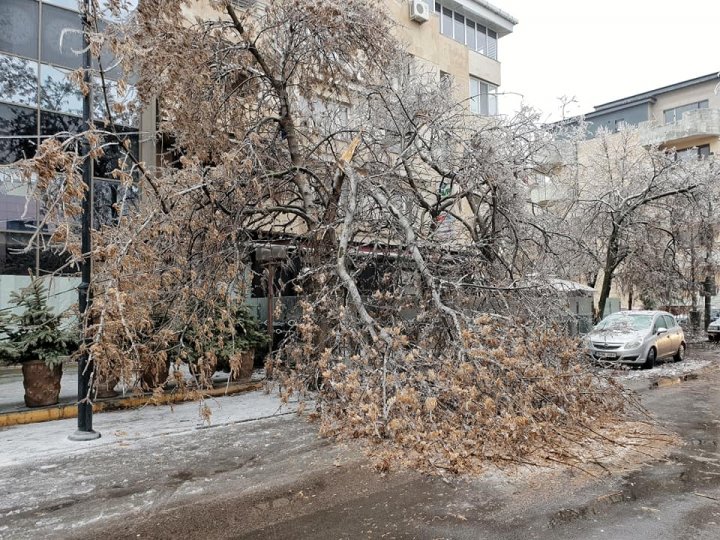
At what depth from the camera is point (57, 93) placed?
14180 millimetres

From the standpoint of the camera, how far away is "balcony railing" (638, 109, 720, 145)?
3447cm

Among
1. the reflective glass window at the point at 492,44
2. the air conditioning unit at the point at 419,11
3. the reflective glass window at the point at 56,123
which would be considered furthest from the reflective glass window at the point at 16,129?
the reflective glass window at the point at 492,44

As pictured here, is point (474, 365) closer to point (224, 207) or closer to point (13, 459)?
point (224, 207)

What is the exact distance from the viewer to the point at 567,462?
6.04 m

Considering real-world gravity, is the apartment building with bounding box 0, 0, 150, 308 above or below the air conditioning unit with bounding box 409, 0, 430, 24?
below

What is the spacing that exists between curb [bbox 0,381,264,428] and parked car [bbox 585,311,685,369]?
9.74m

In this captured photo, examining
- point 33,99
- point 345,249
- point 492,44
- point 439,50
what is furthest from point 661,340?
point 492,44

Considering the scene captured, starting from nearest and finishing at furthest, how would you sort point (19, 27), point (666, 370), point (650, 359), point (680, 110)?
point (19, 27) < point (666, 370) < point (650, 359) < point (680, 110)

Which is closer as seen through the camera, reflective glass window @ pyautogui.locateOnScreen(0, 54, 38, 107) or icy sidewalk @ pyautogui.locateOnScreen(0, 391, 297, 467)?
icy sidewalk @ pyautogui.locateOnScreen(0, 391, 297, 467)

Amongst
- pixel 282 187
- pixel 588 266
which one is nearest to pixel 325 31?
pixel 282 187

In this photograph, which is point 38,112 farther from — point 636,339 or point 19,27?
point 636,339

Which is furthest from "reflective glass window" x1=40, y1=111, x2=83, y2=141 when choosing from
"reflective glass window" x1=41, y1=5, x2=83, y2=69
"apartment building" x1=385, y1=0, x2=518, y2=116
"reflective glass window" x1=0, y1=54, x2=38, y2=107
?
"apartment building" x1=385, y1=0, x2=518, y2=116

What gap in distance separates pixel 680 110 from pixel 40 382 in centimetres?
4539

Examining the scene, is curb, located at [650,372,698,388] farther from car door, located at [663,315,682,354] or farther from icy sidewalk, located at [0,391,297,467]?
icy sidewalk, located at [0,391,297,467]
